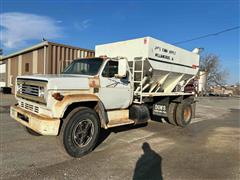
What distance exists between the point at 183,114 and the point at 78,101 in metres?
5.52

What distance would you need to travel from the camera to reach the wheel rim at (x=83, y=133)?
4.81 metres

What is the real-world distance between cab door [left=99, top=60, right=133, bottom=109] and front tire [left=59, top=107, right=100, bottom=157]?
2.44 ft

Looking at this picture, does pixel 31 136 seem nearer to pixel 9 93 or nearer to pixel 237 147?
pixel 237 147

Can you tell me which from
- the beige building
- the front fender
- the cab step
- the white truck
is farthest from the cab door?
the beige building

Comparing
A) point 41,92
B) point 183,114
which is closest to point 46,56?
point 183,114

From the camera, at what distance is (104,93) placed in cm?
564

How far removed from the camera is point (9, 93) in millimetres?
22062

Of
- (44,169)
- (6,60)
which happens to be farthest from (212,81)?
(44,169)

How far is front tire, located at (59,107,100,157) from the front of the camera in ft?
15.0

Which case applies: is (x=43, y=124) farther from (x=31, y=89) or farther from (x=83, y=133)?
(x=31, y=89)

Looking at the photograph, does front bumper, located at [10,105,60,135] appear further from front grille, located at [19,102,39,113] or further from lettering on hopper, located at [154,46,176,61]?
lettering on hopper, located at [154,46,176,61]

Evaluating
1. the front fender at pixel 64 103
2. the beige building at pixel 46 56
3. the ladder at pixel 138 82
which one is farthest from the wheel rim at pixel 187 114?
the beige building at pixel 46 56

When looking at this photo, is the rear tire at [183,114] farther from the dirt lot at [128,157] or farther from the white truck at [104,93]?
the dirt lot at [128,157]

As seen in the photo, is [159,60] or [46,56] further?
[46,56]
